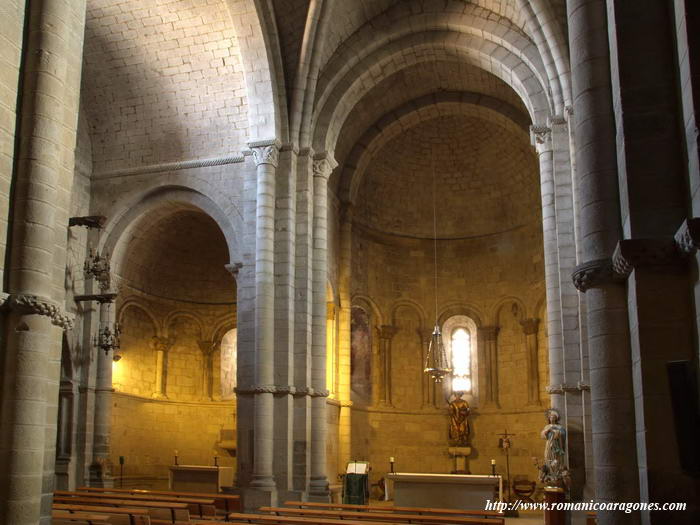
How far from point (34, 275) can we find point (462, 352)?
64.3 ft

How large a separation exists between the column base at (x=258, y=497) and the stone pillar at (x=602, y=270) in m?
11.0

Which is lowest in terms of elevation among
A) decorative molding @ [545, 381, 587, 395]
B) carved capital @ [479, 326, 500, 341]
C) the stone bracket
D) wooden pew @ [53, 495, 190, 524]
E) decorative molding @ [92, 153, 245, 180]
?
wooden pew @ [53, 495, 190, 524]

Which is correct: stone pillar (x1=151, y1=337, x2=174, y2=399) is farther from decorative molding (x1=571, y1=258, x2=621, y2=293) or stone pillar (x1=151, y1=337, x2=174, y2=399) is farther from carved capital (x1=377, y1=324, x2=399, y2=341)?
decorative molding (x1=571, y1=258, x2=621, y2=293)

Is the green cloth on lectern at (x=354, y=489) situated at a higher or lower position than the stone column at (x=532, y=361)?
lower

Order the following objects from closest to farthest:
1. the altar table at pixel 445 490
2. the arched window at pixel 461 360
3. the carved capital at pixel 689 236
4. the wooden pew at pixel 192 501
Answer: the carved capital at pixel 689 236, the wooden pew at pixel 192 501, the altar table at pixel 445 490, the arched window at pixel 461 360

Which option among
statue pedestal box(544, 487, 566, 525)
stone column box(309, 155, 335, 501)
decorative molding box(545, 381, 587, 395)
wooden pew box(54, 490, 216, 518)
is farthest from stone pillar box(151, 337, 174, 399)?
statue pedestal box(544, 487, 566, 525)

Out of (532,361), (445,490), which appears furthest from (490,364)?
(445,490)

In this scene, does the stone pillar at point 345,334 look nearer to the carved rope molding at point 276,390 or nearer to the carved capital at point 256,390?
the carved rope molding at point 276,390

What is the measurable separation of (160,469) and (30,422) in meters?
14.9

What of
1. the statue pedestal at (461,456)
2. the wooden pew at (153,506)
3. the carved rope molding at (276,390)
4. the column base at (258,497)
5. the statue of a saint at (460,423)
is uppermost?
the carved rope molding at (276,390)

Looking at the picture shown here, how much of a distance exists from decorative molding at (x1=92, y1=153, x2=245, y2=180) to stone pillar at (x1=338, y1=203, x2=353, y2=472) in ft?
18.9

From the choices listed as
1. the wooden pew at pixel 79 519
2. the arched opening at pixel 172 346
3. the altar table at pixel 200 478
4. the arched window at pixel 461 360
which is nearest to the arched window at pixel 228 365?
the arched opening at pixel 172 346

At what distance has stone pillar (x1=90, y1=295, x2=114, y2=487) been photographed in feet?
65.2

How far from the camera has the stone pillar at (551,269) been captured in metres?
17.5
